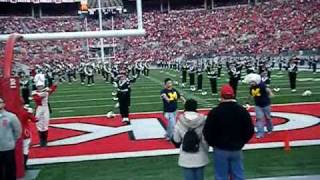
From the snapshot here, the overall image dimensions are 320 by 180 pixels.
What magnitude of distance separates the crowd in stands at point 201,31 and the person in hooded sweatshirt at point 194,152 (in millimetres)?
36064

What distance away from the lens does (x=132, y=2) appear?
60312 mm

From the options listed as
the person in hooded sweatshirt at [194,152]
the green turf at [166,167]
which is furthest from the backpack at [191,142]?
the green turf at [166,167]

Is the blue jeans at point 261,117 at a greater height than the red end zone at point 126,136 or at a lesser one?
greater

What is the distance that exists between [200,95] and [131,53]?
32.4 metres

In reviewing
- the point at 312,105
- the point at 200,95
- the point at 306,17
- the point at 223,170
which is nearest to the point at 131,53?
the point at 306,17

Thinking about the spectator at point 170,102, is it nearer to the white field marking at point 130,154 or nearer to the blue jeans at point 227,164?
the white field marking at point 130,154

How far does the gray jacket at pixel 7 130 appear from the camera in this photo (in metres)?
6.40

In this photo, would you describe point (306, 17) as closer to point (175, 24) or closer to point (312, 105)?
point (175, 24)

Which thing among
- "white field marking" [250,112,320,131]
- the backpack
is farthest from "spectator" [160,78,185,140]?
the backpack

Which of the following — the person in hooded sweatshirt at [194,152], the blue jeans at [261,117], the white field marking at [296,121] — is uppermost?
the person in hooded sweatshirt at [194,152]

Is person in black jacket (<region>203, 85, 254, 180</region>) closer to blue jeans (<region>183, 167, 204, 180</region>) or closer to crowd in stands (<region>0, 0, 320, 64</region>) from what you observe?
blue jeans (<region>183, 167, 204, 180</region>)

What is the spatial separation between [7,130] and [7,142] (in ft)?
0.47

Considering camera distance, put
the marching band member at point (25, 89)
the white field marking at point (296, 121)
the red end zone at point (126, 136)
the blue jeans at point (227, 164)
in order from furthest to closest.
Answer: the marching band member at point (25, 89) → the white field marking at point (296, 121) → the red end zone at point (126, 136) → the blue jeans at point (227, 164)

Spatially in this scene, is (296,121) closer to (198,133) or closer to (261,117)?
(261,117)
